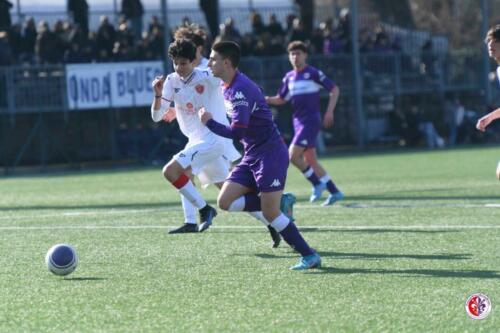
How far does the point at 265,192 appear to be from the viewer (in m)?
8.78

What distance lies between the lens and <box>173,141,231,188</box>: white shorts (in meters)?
11.1

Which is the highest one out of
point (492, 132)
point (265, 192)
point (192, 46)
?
point (192, 46)

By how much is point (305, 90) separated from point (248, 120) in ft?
21.5

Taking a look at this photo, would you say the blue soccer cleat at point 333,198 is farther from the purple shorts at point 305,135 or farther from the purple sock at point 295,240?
the purple sock at point 295,240

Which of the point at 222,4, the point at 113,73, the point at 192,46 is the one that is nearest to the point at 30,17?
the point at 113,73

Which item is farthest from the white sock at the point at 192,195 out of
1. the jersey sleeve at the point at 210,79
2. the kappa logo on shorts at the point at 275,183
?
the kappa logo on shorts at the point at 275,183

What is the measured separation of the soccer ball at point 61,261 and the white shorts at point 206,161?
2.85 m

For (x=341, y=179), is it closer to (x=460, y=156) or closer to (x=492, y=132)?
(x=460, y=156)

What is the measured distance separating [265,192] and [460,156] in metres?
17.3

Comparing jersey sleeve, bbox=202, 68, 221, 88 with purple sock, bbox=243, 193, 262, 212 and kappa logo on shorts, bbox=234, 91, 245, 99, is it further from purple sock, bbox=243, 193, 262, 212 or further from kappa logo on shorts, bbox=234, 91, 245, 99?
kappa logo on shorts, bbox=234, 91, 245, 99

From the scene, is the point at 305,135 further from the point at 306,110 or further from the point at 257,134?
the point at 257,134

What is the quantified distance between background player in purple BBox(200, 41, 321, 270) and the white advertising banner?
1663cm

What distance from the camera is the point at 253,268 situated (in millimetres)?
8758

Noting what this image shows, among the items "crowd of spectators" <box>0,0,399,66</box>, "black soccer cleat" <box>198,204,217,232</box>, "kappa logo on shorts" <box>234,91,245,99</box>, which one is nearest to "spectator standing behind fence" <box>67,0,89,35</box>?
"crowd of spectators" <box>0,0,399,66</box>
